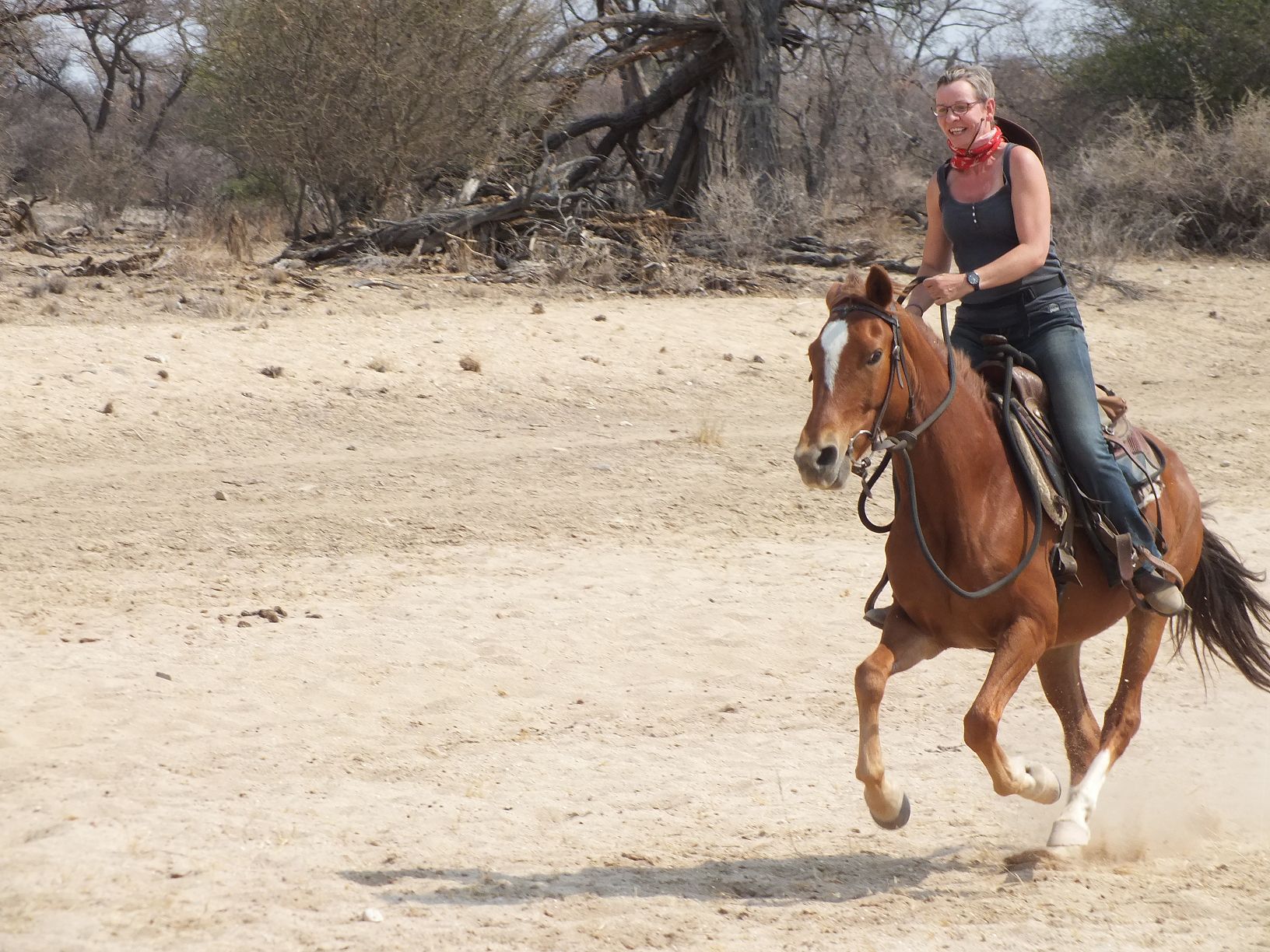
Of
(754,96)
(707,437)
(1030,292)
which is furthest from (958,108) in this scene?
(754,96)

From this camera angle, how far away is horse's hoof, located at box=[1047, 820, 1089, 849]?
442cm

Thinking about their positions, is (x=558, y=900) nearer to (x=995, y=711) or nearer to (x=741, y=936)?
(x=741, y=936)

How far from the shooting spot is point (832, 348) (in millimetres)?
3734

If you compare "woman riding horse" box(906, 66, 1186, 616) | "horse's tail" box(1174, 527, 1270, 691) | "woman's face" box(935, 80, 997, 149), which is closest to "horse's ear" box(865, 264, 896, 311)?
"woman riding horse" box(906, 66, 1186, 616)

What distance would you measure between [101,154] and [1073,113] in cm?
1795

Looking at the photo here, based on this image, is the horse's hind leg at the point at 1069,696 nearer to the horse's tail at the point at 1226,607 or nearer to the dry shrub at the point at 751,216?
the horse's tail at the point at 1226,607

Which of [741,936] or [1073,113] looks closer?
[741,936]

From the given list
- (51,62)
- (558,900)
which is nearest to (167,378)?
(558,900)

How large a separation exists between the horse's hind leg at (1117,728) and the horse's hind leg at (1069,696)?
67 millimetres

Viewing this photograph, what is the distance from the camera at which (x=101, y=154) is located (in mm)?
24094

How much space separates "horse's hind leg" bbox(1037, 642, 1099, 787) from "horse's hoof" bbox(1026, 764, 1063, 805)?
56cm

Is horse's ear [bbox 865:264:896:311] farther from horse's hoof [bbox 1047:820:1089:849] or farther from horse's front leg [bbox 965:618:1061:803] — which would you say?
horse's hoof [bbox 1047:820:1089:849]

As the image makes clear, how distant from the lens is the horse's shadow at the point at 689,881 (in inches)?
164

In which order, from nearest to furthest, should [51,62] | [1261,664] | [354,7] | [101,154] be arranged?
[1261,664], [354,7], [101,154], [51,62]
